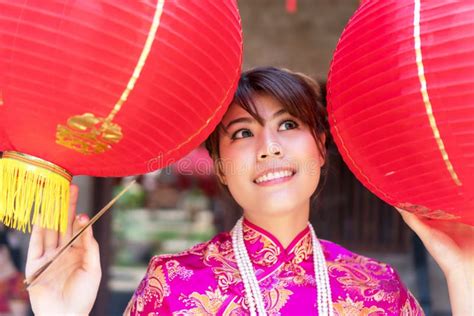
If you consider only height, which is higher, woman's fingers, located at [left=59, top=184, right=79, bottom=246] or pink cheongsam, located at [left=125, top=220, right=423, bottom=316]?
woman's fingers, located at [left=59, top=184, right=79, bottom=246]

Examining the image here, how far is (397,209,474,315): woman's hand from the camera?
145 centimetres

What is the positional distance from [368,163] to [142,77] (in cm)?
47

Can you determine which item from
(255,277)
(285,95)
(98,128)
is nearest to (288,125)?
(285,95)

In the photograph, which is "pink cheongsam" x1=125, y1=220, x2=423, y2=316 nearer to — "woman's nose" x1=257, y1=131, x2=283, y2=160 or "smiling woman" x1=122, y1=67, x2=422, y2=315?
"smiling woman" x1=122, y1=67, x2=422, y2=315

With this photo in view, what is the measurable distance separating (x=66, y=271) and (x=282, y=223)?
546 millimetres

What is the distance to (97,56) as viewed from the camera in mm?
1025

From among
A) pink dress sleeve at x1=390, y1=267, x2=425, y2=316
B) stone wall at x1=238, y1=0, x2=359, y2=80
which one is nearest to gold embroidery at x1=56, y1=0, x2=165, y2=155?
pink dress sleeve at x1=390, y1=267, x2=425, y2=316

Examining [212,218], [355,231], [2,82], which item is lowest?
[2,82]

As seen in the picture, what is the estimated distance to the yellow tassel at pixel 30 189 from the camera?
1158 millimetres

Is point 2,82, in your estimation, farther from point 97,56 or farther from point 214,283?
point 214,283

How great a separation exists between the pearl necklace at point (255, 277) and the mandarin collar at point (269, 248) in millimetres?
18

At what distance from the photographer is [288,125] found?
1.61 meters

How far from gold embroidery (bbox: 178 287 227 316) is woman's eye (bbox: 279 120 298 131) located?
1.42 ft

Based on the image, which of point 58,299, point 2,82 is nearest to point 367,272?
point 58,299
